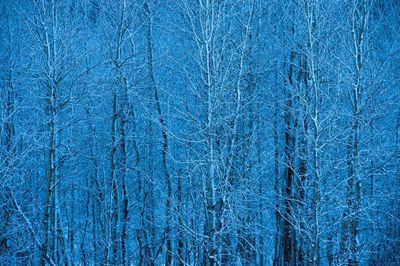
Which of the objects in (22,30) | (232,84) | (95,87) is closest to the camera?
(232,84)

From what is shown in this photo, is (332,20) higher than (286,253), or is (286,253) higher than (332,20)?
(332,20)

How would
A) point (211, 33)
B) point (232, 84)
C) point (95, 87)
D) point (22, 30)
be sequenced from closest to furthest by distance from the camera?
point (211, 33), point (232, 84), point (95, 87), point (22, 30)

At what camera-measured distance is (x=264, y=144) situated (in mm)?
9172

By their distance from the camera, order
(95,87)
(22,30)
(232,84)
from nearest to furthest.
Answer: (232,84)
(95,87)
(22,30)

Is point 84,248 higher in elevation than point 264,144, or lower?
lower

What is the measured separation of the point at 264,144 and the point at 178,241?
326 cm

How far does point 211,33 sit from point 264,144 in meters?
3.24

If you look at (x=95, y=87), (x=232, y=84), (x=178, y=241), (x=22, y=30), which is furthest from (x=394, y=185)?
(x=22, y=30)

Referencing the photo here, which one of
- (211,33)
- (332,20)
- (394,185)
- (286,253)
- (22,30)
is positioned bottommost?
(286,253)

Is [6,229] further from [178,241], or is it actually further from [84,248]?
[178,241]

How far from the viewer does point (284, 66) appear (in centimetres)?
963

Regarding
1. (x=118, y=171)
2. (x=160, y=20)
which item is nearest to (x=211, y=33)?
(x=160, y=20)

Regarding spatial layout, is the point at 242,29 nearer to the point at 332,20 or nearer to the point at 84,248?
the point at 332,20

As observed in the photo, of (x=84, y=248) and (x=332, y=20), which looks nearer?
(x=332, y=20)
